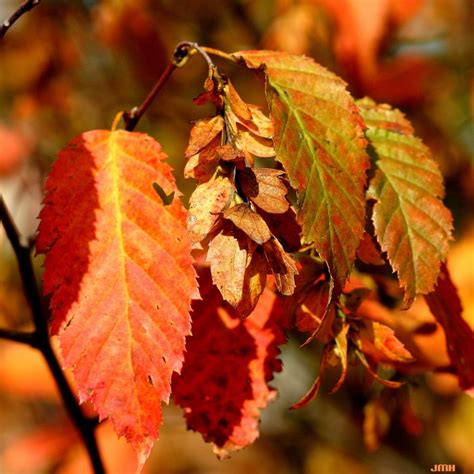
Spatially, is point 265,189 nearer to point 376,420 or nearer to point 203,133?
point 203,133

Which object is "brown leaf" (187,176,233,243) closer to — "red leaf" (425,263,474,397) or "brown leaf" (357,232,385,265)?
"brown leaf" (357,232,385,265)

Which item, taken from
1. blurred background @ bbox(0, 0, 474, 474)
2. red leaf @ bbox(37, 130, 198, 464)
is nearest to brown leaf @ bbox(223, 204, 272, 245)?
red leaf @ bbox(37, 130, 198, 464)

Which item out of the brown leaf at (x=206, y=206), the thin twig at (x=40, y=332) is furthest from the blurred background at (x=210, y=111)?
the brown leaf at (x=206, y=206)

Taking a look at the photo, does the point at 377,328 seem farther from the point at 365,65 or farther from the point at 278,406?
the point at 278,406

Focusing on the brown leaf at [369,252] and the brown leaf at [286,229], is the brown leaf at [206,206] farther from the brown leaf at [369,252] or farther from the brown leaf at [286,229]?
the brown leaf at [369,252]

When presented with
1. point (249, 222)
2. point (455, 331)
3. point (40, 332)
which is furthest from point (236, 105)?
point (40, 332)

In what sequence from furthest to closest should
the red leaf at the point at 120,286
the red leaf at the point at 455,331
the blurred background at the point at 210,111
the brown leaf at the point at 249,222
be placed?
the blurred background at the point at 210,111 < the red leaf at the point at 455,331 < the red leaf at the point at 120,286 < the brown leaf at the point at 249,222
